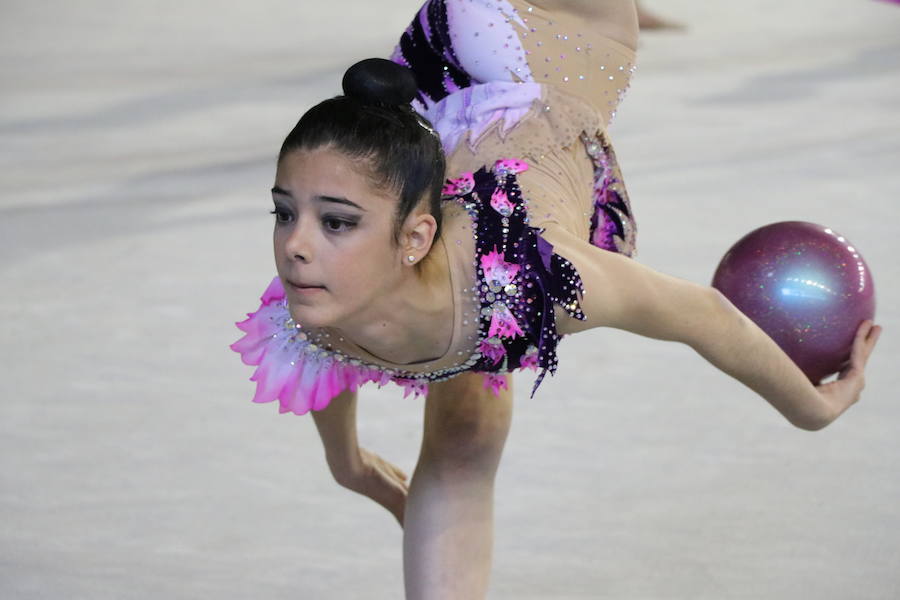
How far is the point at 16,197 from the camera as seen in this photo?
496cm

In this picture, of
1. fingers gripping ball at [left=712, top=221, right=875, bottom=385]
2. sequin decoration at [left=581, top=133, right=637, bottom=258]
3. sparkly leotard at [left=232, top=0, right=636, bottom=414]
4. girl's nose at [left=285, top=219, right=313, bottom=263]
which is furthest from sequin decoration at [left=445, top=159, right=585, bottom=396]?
fingers gripping ball at [left=712, top=221, right=875, bottom=385]

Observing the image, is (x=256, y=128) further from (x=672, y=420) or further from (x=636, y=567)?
(x=636, y=567)

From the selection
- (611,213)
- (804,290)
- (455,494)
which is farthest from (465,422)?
(804,290)

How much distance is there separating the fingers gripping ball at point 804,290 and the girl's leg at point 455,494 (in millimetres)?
506

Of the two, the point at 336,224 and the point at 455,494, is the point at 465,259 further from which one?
the point at 455,494

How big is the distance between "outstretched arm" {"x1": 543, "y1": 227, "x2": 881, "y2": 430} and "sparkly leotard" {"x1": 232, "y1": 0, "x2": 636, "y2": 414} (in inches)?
1.5

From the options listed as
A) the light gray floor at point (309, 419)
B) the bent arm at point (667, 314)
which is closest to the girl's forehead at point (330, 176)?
the bent arm at point (667, 314)

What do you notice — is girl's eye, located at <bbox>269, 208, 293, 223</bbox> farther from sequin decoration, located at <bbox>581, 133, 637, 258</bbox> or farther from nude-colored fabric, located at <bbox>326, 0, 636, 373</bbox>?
sequin decoration, located at <bbox>581, 133, 637, 258</bbox>

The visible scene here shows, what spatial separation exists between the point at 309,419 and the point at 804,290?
4.42 ft

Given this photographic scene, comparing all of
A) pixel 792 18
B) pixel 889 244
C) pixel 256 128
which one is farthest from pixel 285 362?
pixel 792 18

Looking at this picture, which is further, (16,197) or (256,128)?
(256,128)

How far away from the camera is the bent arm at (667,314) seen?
1904mm

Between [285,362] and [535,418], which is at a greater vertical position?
[285,362]

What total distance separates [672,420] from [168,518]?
1.16 meters
